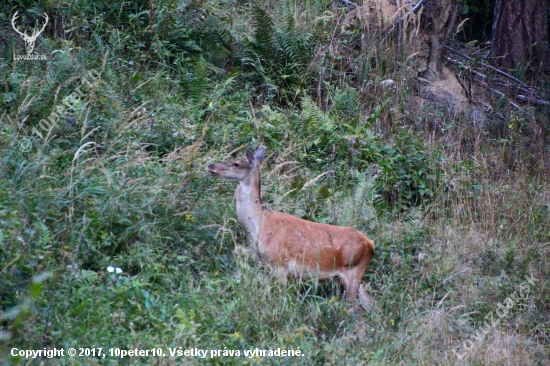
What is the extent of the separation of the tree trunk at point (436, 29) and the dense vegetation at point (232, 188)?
0.66m

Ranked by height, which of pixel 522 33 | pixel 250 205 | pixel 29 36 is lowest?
pixel 250 205

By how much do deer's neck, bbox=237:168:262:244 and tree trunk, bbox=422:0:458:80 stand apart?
5.21 m

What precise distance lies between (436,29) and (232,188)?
5.19 metres

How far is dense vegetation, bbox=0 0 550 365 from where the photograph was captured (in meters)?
5.60

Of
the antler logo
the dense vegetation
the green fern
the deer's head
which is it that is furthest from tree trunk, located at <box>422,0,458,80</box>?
the antler logo

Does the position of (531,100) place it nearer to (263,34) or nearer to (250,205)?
(263,34)

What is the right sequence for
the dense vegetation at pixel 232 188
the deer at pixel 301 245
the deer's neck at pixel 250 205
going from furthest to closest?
the deer's neck at pixel 250 205 < the deer at pixel 301 245 < the dense vegetation at pixel 232 188

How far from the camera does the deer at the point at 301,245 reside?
22.0ft

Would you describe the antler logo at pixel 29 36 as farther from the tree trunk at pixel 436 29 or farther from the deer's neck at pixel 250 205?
the tree trunk at pixel 436 29

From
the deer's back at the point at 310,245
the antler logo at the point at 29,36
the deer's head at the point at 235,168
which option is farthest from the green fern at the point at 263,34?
the deer's back at the point at 310,245

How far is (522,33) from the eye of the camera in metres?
11.9

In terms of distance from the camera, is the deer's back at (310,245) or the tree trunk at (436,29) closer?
the deer's back at (310,245)

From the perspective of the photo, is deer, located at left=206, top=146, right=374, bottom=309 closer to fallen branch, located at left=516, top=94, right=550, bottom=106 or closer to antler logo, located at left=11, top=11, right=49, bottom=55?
antler logo, located at left=11, top=11, right=49, bottom=55

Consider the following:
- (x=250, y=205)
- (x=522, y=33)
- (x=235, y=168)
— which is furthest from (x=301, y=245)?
(x=522, y=33)
